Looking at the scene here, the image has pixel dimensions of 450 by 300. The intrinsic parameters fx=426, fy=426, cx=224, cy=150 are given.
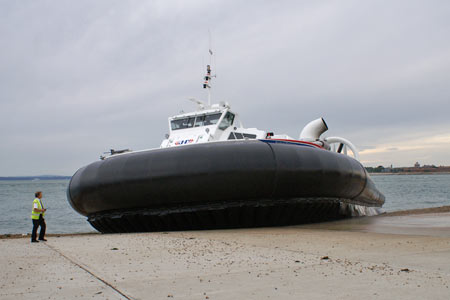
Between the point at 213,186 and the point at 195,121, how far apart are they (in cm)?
303

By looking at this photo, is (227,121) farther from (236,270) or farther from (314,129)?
(236,270)

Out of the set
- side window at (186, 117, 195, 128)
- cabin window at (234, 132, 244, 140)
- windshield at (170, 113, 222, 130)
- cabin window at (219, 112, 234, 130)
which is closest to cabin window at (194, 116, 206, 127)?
windshield at (170, 113, 222, 130)

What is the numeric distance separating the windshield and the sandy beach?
4803 millimetres

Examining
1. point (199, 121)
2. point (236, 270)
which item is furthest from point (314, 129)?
point (236, 270)

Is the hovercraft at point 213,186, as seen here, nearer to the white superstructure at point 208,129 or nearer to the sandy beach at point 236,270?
the white superstructure at point 208,129

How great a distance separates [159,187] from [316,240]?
2808mm

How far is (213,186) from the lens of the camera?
6039mm

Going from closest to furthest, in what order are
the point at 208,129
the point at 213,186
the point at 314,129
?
the point at 213,186 < the point at 208,129 < the point at 314,129

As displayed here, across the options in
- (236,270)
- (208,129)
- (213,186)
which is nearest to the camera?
(236,270)

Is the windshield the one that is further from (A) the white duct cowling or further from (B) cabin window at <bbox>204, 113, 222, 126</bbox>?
(A) the white duct cowling

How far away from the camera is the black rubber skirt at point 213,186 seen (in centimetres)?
611

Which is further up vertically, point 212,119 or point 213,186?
point 212,119

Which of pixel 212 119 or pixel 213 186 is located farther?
pixel 212 119

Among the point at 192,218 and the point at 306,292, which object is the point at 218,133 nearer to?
the point at 192,218
